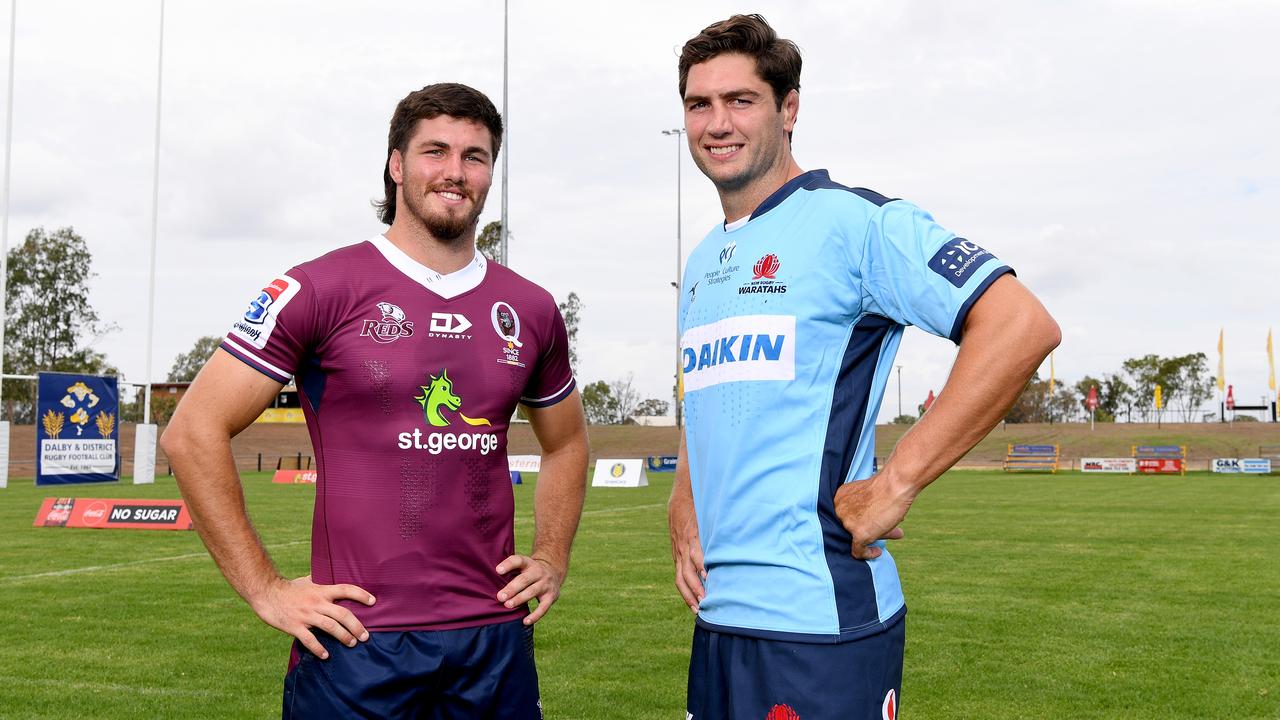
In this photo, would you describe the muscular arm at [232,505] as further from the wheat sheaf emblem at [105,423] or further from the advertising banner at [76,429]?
the wheat sheaf emblem at [105,423]

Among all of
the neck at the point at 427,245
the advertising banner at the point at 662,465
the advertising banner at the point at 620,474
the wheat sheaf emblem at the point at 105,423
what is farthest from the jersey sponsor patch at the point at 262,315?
the advertising banner at the point at 662,465

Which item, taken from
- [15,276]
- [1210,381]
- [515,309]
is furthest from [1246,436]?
[515,309]

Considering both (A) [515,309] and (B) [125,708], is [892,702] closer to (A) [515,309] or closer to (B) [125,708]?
(A) [515,309]

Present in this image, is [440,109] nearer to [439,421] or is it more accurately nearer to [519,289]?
[519,289]

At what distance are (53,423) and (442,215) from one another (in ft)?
111

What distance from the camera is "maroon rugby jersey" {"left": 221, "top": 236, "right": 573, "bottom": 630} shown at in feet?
10.7

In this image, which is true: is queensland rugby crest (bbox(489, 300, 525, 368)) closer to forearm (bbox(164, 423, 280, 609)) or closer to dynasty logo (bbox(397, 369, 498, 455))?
dynasty logo (bbox(397, 369, 498, 455))

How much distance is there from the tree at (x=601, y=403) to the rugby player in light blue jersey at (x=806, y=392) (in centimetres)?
10257

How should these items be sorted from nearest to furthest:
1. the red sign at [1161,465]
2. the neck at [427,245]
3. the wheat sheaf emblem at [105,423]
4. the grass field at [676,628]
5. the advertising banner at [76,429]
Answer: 1. the neck at [427,245]
2. the grass field at [676,628]
3. the advertising banner at [76,429]
4. the wheat sheaf emblem at [105,423]
5. the red sign at [1161,465]

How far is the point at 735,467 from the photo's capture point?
2.95m

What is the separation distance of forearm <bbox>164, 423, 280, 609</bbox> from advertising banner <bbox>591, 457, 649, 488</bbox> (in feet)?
101

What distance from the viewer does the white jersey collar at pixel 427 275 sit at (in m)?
3.46

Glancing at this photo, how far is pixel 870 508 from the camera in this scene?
108 inches

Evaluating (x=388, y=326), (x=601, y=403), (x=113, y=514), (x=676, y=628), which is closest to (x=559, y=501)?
(x=388, y=326)
